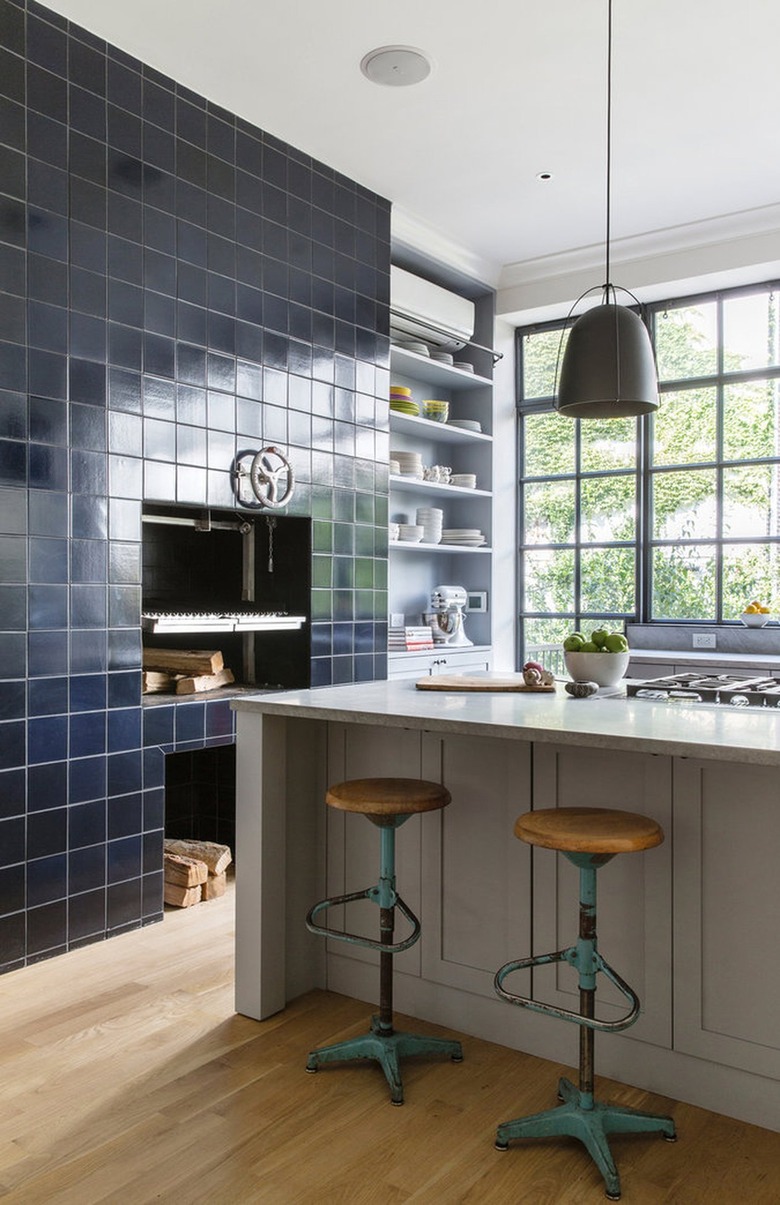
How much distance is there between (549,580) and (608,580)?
1.36 feet

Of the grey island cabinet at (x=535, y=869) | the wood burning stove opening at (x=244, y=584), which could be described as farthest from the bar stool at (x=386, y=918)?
the wood burning stove opening at (x=244, y=584)

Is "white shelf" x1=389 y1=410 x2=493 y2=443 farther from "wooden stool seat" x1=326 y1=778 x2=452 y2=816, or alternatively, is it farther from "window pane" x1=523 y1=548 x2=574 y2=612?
"wooden stool seat" x1=326 y1=778 x2=452 y2=816

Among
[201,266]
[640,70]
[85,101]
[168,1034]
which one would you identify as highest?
[640,70]

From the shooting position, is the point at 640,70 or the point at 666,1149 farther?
the point at 640,70

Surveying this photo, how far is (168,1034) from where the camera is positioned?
2479mm

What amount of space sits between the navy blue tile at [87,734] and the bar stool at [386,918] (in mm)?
1188

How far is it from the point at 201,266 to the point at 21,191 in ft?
2.54

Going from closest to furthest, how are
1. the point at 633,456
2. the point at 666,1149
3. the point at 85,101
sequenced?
1. the point at 666,1149
2. the point at 85,101
3. the point at 633,456

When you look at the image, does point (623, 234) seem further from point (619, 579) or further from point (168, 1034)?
Answer: point (168, 1034)

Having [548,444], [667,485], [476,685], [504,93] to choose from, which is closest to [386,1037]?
[476,685]

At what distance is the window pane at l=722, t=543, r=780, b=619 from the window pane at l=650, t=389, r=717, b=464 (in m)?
0.57

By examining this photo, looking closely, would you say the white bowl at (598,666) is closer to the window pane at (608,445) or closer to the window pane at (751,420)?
the window pane at (751,420)

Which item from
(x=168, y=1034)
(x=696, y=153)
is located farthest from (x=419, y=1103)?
(x=696, y=153)

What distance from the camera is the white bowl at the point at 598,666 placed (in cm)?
299
